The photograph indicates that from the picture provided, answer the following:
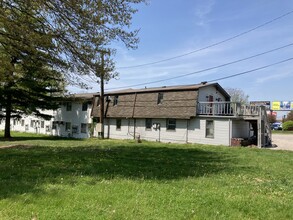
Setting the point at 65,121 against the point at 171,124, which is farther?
the point at 65,121

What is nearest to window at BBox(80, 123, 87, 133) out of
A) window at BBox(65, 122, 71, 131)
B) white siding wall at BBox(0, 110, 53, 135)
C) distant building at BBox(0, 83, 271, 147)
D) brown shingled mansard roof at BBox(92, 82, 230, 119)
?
distant building at BBox(0, 83, 271, 147)

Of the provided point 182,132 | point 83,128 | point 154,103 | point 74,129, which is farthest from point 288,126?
point 74,129

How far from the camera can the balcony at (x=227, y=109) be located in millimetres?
24862

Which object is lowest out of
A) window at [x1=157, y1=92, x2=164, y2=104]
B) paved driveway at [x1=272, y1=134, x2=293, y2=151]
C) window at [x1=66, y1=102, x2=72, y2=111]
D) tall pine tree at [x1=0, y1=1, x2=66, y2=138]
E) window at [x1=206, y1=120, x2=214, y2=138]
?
paved driveway at [x1=272, y1=134, x2=293, y2=151]

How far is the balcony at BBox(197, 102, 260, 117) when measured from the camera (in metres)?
24.9

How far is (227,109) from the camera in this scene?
25594 millimetres

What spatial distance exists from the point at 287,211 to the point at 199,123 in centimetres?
Answer: 2157

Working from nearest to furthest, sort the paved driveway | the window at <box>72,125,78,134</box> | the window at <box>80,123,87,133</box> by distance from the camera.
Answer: the paved driveway
the window at <box>80,123,87,133</box>
the window at <box>72,125,78,134</box>

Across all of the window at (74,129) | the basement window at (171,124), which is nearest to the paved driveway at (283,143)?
the basement window at (171,124)

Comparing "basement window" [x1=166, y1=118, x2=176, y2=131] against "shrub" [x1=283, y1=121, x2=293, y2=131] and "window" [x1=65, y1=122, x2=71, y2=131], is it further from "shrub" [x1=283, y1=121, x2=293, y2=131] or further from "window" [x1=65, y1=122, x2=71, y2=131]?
"shrub" [x1=283, y1=121, x2=293, y2=131]

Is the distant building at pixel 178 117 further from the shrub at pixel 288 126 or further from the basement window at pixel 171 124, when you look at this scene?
the shrub at pixel 288 126

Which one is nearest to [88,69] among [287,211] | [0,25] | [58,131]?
[0,25]

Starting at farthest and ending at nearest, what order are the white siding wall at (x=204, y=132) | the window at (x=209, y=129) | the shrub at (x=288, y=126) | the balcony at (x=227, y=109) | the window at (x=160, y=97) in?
the shrub at (x=288, y=126), the window at (x=160, y=97), the window at (x=209, y=129), the white siding wall at (x=204, y=132), the balcony at (x=227, y=109)

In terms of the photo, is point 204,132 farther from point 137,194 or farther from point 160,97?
point 137,194
